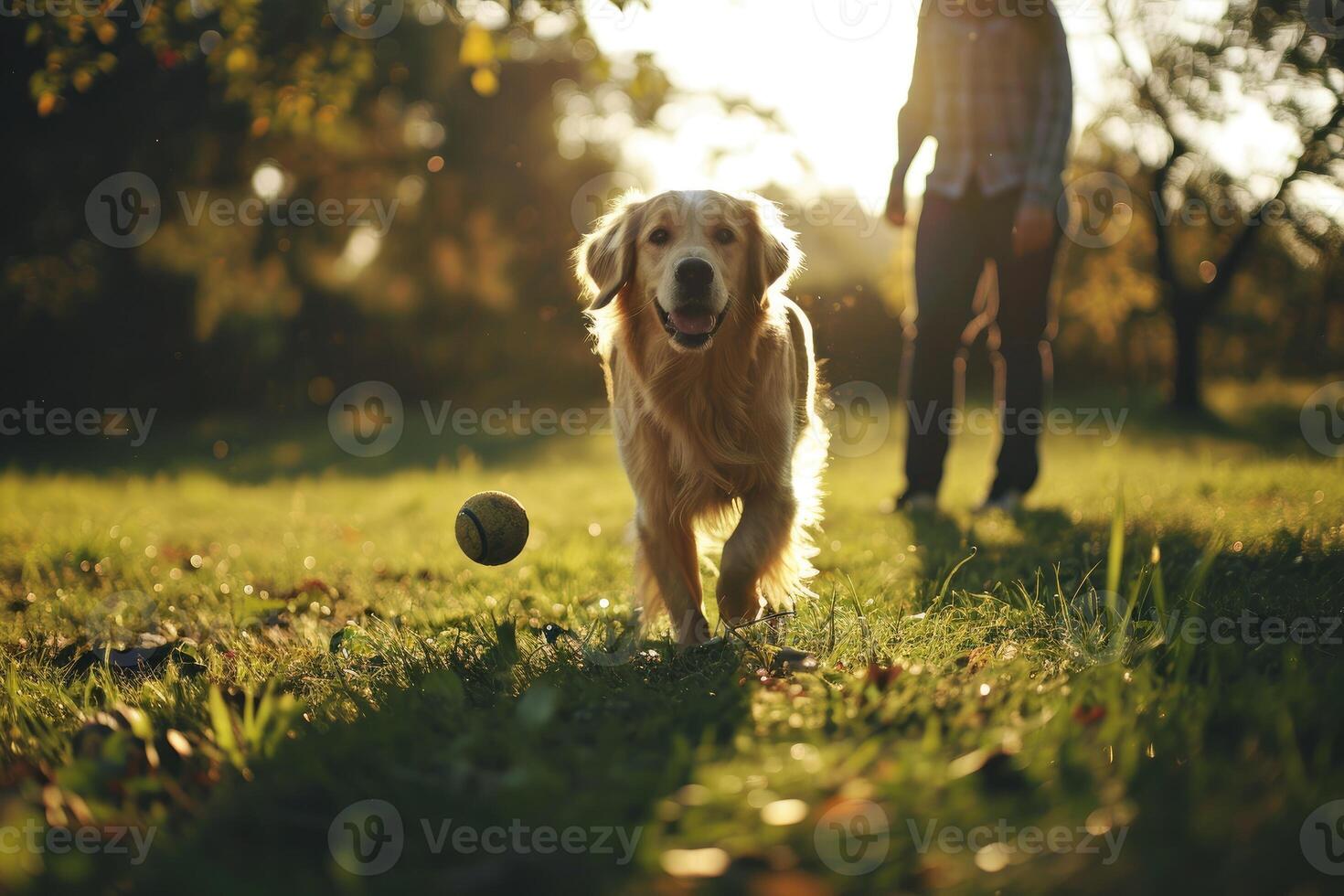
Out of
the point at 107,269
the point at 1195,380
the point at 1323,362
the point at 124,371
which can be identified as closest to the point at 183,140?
the point at 107,269

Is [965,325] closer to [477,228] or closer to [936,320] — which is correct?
[936,320]

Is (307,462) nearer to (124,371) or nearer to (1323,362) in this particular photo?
(124,371)

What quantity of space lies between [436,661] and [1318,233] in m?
13.8

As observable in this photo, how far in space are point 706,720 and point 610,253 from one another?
1853 millimetres

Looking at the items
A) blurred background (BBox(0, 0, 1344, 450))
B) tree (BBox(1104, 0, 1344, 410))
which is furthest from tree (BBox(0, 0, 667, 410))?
tree (BBox(1104, 0, 1344, 410))

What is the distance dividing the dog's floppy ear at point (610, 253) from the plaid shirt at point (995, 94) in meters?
1.82

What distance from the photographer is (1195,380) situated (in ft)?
45.8

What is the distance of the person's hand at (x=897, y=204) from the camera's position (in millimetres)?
4465

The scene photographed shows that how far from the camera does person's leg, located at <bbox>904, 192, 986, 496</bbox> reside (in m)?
4.43

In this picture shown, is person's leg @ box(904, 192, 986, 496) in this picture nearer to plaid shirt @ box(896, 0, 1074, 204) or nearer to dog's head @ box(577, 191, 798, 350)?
plaid shirt @ box(896, 0, 1074, 204)

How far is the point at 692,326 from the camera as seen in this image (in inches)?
114

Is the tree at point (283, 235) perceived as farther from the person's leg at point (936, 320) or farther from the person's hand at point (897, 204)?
the person's leg at point (936, 320)

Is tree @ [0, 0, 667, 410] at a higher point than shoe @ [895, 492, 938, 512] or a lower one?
higher

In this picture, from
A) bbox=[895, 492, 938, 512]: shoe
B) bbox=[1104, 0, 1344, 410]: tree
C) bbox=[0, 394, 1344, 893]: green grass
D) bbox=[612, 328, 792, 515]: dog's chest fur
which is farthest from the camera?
bbox=[1104, 0, 1344, 410]: tree
